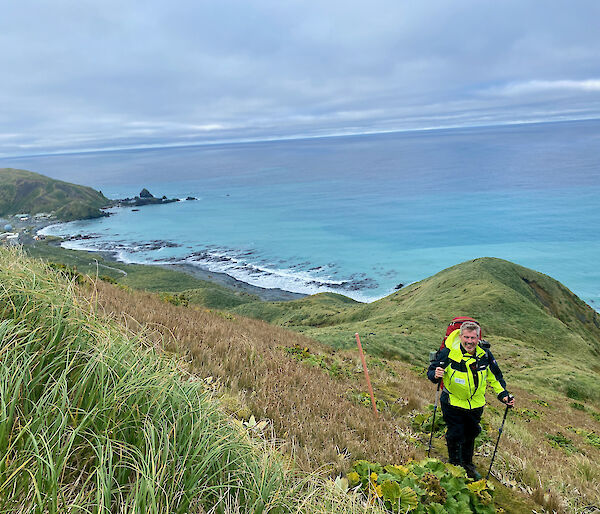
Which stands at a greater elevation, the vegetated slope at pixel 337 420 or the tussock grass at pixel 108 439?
the tussock grass at pixel 108 439

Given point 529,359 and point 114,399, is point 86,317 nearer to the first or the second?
point 114,399

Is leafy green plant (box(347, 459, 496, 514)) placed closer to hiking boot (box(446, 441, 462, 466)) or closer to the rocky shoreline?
hiking boot (box(446, 441, 462, 466))

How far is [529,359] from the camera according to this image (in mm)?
28625

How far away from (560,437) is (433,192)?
200656 mm

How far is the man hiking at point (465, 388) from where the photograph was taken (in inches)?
230

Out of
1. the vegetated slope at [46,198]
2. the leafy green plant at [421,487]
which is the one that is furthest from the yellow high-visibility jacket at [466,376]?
the vegetated slope at [46,198]

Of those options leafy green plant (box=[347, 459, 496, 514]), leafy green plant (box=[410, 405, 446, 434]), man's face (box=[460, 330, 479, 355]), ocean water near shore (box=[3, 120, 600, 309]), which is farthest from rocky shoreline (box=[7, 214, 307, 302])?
leafy green plant (box=[347, 459, 496, 514])

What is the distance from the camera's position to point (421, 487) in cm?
419

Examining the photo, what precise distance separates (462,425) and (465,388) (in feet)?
2.27

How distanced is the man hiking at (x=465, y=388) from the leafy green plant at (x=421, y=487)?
139 centimetres

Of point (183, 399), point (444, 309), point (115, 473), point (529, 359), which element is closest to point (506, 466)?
point (183, 399)

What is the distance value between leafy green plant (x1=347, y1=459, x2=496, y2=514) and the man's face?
1.95 metres

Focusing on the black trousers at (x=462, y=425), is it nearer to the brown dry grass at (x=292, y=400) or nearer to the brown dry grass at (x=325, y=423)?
the brown dry grass at (x=325, y=423)

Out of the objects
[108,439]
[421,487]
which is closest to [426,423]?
[421,487]
